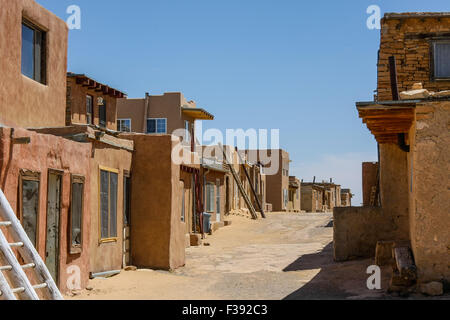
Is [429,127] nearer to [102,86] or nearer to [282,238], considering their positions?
[282,238]

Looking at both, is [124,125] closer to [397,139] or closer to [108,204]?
[108,204]

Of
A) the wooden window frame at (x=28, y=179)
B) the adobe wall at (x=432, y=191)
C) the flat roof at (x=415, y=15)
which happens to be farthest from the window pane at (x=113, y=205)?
the flat roof at (x=415, y=15)

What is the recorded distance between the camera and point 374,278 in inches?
463

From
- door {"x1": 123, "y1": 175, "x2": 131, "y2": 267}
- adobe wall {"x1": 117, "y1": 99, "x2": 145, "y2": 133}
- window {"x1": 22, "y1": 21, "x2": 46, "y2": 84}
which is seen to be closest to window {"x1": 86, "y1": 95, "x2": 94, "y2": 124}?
adobe wall {"x1": 117, "y1": 99, "x2": 145, "y2": 133}

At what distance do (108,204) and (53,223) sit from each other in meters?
2.86

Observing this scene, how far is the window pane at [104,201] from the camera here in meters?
13.0

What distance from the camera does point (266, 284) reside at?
12930 mm

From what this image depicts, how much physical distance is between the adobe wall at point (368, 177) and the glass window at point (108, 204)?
986 centimetres

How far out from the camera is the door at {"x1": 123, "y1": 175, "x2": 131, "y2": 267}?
567 inches

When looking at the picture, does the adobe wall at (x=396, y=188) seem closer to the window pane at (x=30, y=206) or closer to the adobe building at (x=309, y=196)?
the window pane at (x=30, y=206)

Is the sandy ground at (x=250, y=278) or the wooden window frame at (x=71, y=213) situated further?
the sandy ground at (x=250, y=278)

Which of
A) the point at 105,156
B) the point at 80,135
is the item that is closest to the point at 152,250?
the point at 105,156

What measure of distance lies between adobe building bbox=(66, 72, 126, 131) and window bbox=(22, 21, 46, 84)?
30.4ft

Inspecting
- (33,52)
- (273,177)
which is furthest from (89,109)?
(273,177)
